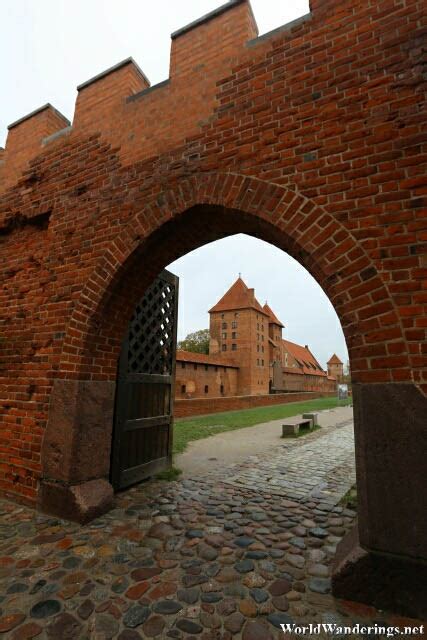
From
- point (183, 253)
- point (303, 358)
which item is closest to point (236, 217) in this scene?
point (183, 253)

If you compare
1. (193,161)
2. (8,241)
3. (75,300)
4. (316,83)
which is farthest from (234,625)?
(8,241)

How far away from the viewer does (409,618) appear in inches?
77.2

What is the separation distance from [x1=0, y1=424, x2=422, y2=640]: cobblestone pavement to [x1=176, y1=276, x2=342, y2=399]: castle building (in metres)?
24.2

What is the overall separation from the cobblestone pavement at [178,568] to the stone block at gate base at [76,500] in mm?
96

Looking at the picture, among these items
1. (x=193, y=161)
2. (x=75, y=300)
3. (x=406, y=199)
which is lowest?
(x=75, y=300)

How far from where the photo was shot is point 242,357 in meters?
40.9

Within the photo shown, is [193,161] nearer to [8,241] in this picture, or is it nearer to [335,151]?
[335,151]

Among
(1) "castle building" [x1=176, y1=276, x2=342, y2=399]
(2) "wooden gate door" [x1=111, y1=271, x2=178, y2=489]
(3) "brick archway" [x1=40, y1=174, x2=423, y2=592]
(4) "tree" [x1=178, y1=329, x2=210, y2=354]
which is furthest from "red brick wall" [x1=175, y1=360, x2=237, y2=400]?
(3) "brick archway" [x1=40, y1=174, x2=423, y2=592]

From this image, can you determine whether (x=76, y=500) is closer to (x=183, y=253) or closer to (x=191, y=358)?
(x=183, y=253)

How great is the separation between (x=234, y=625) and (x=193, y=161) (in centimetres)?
371

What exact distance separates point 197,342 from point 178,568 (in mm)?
47439

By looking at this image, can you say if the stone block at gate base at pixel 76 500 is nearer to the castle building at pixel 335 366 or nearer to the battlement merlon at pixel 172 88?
the battlement merlon at pixel 172 88

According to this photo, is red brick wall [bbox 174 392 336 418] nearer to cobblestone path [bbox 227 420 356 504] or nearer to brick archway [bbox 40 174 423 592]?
cobblestone path [bbox 227 420 356 504]

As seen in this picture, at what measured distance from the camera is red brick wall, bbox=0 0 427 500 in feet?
7.99
